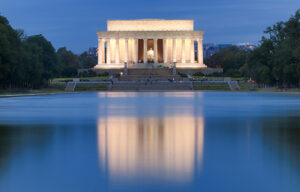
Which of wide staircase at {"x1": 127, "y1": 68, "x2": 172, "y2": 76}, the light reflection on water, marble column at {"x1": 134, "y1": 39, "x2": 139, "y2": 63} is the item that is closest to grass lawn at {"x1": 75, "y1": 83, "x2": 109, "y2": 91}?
wide staircase at {"x1": 127, "y1": 68, "x2": 172, "y2": 76}

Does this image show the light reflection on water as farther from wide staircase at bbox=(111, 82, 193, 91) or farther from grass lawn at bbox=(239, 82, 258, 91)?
wide staircase at bbox=(111, 82, 193, 91)

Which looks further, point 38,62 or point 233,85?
point 233,85

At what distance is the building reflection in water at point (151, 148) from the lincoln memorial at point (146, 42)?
98.4 metres

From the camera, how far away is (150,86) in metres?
87.8

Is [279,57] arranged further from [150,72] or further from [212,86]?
[150,72]

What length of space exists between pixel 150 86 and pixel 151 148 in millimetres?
73720

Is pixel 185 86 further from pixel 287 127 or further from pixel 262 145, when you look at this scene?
pixel 262 145

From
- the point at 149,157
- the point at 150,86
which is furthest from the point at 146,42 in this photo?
the point at 149,157

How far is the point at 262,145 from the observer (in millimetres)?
14844

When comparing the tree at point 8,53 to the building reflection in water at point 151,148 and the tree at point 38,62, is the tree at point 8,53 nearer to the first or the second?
the tree at point 38,62

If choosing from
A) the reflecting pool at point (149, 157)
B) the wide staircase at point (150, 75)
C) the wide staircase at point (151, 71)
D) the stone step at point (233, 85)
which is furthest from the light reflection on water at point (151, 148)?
the wide staircase at point (151, 71)

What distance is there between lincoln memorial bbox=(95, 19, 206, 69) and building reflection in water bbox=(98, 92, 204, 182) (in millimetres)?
98449

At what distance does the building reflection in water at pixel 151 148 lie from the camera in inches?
416

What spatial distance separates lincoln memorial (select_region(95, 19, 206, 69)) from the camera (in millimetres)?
120812
